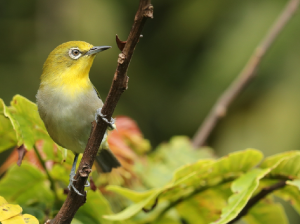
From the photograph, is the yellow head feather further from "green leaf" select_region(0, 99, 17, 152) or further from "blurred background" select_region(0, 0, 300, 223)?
"blurred background" select_region(0, 0, 300, 223)

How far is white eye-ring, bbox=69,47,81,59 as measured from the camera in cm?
270

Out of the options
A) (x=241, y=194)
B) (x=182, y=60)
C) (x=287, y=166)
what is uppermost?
(x=287, y=166)

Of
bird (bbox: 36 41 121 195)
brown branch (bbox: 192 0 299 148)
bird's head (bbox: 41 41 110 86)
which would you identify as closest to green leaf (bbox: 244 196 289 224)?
bird (bbox: 36 41 121 195)

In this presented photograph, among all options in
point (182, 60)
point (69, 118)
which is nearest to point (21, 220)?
point (69, 118)

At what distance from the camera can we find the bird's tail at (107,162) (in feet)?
9.18

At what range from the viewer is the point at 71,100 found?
8.22 feet

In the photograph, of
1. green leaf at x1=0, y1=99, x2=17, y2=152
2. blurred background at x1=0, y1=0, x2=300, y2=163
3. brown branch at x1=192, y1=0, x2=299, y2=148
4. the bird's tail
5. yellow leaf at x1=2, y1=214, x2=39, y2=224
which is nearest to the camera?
yellow leaf at x1=2, y1=214, x2=39, y2=224

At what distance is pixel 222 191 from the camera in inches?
95.9

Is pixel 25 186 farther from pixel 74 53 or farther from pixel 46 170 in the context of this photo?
pixel 74 53

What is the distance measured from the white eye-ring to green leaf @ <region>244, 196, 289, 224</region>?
1.56 metres

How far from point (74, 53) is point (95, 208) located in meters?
1.10

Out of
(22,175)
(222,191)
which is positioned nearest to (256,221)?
(222,191)

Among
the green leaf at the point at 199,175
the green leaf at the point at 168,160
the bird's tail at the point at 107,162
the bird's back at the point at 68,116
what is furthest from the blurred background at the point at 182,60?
the bird's back at the point at 68,116

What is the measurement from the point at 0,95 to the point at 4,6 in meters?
2.10
